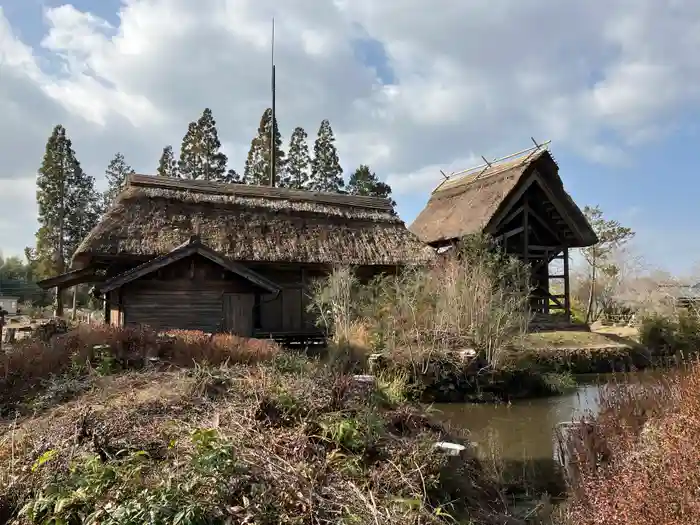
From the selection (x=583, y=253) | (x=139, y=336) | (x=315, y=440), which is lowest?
(x=315, y=440)

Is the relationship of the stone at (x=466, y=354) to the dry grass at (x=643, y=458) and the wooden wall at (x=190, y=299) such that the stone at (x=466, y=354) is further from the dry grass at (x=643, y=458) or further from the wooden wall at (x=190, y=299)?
the dry grass at (x=643, y=458)

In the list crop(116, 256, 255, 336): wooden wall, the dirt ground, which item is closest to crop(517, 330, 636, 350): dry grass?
the dirt ground

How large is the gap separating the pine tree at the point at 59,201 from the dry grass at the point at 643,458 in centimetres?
3538

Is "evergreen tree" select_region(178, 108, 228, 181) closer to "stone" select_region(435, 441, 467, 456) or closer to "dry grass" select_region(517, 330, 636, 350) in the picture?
"dry grass" select_region(517, 330, 636, 350)

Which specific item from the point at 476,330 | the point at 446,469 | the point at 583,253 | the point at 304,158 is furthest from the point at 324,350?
the point at 304,158

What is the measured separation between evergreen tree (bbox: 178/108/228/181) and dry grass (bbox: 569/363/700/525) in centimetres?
3508

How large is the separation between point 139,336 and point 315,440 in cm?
475

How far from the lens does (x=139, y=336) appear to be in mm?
8664

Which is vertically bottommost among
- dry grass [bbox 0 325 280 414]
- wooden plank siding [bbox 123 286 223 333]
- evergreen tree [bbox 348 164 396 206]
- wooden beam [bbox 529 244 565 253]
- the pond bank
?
the pond bank

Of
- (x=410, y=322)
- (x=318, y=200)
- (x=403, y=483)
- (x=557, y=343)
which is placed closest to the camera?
(x=403, y=483)

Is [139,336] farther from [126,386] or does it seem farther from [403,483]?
[403,483]

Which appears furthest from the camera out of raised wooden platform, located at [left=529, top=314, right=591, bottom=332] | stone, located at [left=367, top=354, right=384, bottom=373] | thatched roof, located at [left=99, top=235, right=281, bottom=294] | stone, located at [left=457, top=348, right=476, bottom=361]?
raised wooden platform, located at [left=529, top=314, right=591, bottom=332]

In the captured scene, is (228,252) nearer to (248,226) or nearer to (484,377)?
(248,226)

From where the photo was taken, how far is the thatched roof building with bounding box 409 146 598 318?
20.2 m
